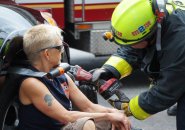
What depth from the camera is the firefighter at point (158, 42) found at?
3.34m

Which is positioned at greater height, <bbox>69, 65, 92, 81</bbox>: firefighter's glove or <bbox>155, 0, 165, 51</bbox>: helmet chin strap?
<bbox>155, 0, 165, 51</bbox>: helmet chin strap

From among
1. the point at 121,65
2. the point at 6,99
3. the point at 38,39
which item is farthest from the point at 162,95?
the point at 6,99

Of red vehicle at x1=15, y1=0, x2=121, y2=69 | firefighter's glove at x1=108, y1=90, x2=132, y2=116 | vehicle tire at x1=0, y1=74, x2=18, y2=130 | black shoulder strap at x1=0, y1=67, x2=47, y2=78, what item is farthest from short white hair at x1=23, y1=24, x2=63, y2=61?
red vehicle at x1=15, y1=0, x2=121, y2=69

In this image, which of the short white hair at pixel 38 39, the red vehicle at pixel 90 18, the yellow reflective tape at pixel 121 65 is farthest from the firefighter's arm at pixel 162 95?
the red vehicle at pixel 90 18

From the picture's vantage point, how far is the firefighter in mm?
3338

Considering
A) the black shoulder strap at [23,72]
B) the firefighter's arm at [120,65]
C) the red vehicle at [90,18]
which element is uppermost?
the black shoulder strap at [23,72]

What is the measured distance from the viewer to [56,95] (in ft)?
12.0

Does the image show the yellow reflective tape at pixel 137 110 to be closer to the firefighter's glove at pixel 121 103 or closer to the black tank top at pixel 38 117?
the firefighter's glove at pixel 121 103

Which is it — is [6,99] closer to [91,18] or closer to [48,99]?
[48,99]

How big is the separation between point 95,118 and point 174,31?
759mm

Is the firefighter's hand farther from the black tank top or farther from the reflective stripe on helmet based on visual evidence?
the reflective stripe on helmet

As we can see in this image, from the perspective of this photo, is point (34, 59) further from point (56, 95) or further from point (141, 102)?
point (141, 102)

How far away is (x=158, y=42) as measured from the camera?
131 inches

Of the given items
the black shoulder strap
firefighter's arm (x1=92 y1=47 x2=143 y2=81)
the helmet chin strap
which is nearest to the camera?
the helmet chin strap
